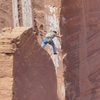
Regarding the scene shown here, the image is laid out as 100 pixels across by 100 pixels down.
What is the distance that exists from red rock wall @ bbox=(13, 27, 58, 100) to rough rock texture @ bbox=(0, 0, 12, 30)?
2.96 m

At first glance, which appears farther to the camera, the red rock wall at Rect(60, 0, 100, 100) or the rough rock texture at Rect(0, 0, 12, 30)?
the rough rock texture at Rect(0, 0, 12, 30)

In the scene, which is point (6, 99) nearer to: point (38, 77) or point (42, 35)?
point (38, 77)

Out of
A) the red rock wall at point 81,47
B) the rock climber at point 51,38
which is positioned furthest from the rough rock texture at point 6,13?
the rock climber at point 51,38

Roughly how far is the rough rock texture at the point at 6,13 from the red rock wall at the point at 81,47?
54.6 inches

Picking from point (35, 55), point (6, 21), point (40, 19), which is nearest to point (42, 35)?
point (40, 19)

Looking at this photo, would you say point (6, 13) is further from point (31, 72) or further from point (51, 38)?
point (31, 72)

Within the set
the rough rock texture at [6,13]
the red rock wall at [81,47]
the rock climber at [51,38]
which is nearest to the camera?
the rock climber at [51,38]

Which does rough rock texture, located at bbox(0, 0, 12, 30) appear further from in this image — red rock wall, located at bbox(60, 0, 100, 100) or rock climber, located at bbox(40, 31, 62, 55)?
rock climber, located at bbox(40, 31, 62, 55)

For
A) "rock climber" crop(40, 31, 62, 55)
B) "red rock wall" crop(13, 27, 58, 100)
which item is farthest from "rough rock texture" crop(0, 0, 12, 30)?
"red rock wall" crop(13, 27, 58, 100)

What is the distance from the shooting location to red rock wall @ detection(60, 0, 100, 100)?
199 inches

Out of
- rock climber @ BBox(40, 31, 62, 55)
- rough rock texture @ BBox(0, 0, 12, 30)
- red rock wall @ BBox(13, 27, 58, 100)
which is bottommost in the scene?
red rock wall @ BBox(13, 27, 58, 100)

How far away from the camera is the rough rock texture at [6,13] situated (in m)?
6.37

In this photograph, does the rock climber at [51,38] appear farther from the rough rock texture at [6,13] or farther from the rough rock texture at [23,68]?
the rough rock texture at [6,13]

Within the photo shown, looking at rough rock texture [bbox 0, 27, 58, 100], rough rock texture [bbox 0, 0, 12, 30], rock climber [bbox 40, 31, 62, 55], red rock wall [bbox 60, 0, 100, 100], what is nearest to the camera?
rough rock texture [bbox 0, 27, 58, 100]
